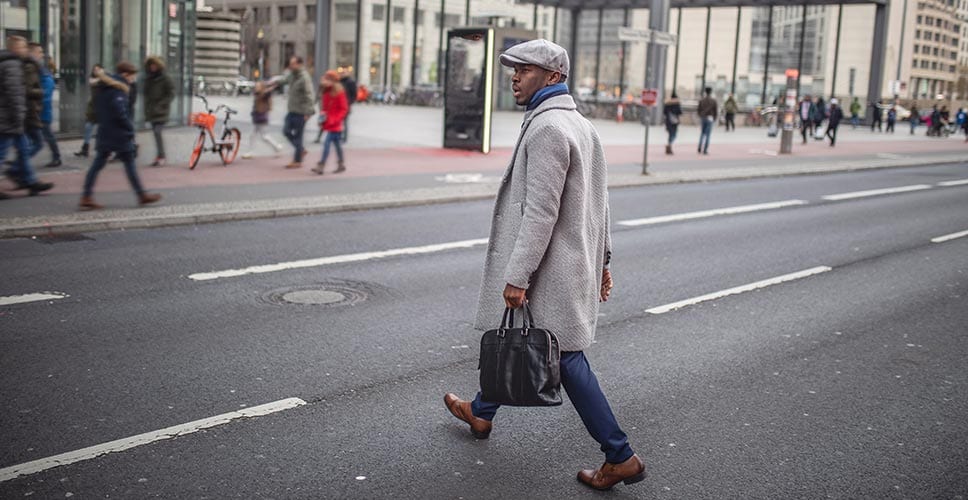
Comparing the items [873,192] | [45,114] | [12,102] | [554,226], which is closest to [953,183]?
[873,192]

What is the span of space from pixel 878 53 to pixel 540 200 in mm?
52360

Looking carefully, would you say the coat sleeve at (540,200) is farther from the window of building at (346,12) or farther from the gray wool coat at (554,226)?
the window of building at (346,12)

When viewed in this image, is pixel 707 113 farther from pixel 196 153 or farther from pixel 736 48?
pixel 736 48

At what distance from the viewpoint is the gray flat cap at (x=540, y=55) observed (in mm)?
4242

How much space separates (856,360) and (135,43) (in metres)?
22.2

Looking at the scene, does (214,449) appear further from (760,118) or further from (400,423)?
(760,118)

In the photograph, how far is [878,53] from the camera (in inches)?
2020

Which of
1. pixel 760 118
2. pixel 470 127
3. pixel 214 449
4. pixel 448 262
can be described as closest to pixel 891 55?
pixel 760 118

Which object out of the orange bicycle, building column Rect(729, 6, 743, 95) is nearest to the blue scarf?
the orange bicycle

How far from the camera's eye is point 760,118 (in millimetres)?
50281

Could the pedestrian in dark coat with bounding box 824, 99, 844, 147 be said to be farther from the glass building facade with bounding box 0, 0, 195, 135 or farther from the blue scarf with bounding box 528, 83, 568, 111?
the blue scarf with bounding box 528, 83, 568, 111

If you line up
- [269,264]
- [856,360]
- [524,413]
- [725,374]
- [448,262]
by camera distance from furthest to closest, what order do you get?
[448,262] → [269,264] → [856,360] → [725,374] → [524,413]

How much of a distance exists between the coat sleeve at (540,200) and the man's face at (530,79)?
0.84 feet

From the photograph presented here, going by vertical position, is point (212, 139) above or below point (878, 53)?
below
